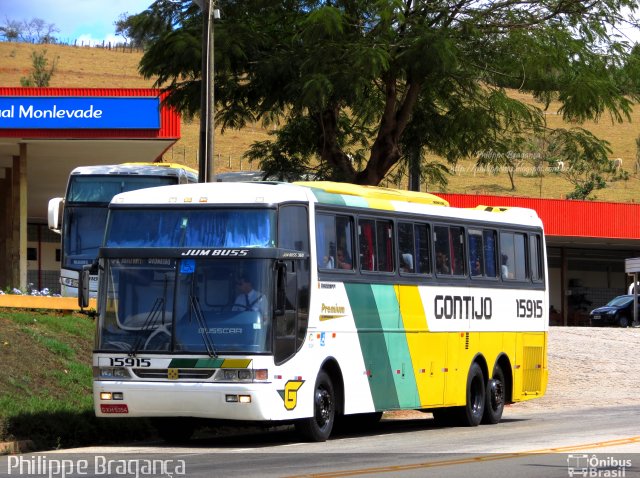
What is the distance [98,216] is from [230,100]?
4785mm

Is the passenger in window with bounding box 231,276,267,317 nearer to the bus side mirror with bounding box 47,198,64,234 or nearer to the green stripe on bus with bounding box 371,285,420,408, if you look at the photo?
the green stripe on bus with bounding box 371,285,420,408

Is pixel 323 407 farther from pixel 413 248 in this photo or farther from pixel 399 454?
pixel 413 248

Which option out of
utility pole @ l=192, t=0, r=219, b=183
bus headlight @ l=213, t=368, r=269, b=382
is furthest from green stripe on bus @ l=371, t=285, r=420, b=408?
utility pole @ l=192, t=0, r=219, b=183

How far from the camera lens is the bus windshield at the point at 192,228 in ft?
50.0

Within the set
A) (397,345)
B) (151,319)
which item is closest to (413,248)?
(397,345)

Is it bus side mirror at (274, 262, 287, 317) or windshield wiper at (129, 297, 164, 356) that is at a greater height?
bus side mirror at (274, 262, 287, 317)

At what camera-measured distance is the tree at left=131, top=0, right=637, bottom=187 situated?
73.1ft

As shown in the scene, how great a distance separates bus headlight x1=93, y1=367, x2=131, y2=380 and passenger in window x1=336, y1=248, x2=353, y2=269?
3235 mm

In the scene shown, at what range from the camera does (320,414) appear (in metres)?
15.8

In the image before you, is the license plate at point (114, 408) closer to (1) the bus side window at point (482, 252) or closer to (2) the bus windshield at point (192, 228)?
(2) the bus windshield at point (192, 228)

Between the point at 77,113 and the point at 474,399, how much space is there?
1776cm

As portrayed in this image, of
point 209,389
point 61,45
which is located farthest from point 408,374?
point 61,45

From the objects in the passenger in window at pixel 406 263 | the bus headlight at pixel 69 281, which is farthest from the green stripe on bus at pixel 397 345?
the bus headlight at pixel 69 281

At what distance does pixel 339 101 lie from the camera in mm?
23594
